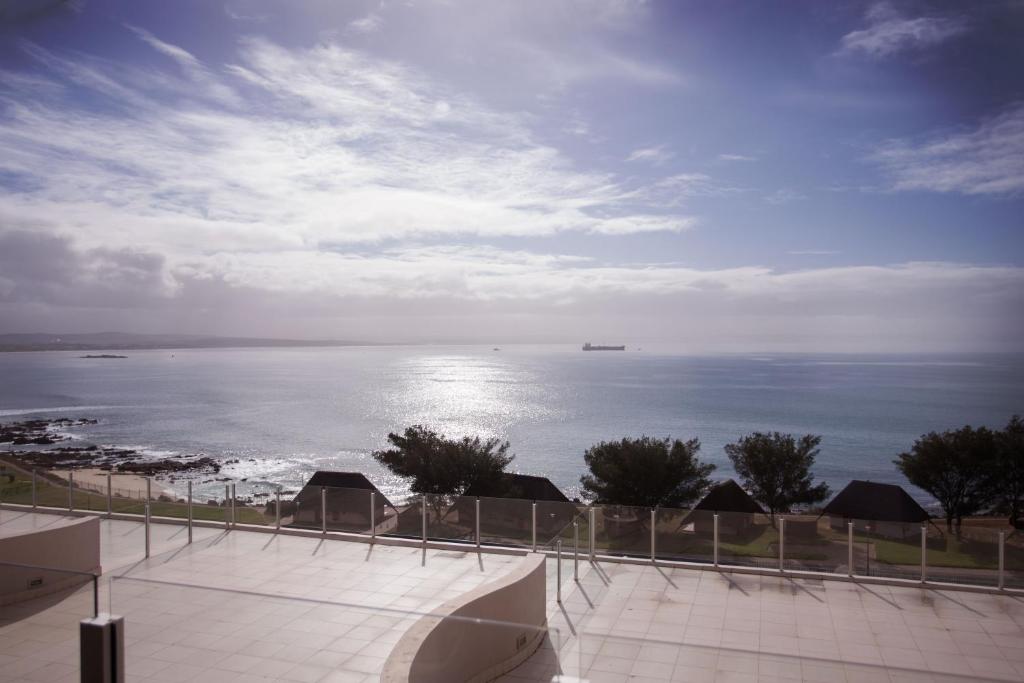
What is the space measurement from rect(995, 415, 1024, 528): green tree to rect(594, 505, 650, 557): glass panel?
57.0 ft

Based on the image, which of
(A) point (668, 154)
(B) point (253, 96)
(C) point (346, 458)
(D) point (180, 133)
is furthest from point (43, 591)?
(C) point (346, 458)

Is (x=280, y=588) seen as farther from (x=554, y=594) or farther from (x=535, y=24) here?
(x=535, y=24)

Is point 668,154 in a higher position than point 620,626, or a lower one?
higher

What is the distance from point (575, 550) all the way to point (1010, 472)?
1898 centimetres

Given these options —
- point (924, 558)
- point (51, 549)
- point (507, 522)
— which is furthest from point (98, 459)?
point (924, 558)

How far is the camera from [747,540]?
8.21 meters

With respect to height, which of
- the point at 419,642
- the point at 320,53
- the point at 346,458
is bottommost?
the point at 346,458

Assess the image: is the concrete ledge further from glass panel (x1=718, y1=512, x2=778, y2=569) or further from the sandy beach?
the sandy beach

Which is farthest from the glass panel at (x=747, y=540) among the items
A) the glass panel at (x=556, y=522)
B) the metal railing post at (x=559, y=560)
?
the metal railing post at (x=559, y=560)

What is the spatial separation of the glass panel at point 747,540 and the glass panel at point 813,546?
16 cm

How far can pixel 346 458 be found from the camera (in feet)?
148

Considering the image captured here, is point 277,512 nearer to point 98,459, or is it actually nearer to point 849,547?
point 849,547

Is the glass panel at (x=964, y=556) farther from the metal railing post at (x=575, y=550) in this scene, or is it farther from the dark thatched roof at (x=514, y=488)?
the dark thatched roof at (x=514, y=488)

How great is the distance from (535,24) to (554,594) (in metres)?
10.0
